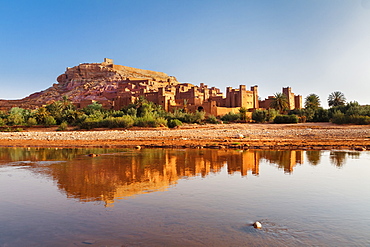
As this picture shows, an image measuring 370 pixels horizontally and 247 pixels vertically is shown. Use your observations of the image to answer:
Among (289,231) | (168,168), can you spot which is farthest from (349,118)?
(289,231)

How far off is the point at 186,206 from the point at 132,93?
55.6 metres

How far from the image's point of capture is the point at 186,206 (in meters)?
5.27

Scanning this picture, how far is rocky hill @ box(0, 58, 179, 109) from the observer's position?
7593 cm

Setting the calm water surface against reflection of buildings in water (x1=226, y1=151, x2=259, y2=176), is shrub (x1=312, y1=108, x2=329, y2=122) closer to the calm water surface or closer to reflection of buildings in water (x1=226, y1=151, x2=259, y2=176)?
reflection of buildings in water (x1=226, y1=151, x2=259, y2=176)

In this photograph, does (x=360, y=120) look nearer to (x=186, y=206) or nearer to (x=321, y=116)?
(x=321, y=116)

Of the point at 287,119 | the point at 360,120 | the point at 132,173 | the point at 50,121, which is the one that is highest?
the point at 50,121

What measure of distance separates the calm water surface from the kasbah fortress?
3584 cm

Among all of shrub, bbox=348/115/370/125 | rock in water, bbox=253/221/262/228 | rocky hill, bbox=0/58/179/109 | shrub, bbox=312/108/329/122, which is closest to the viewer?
rock in water, bbox=253/221/262/228

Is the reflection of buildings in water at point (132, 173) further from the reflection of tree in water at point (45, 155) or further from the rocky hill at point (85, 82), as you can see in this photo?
the rocky hill at point (85, 82)

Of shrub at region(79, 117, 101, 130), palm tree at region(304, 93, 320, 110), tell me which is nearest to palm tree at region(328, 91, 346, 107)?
palm tree at region(304, 93, 320, 110)

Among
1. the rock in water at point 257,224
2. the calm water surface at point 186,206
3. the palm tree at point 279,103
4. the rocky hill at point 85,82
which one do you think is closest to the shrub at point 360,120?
the palm tree at point 279,103

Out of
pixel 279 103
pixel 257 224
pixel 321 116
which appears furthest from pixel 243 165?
pixel 279 103

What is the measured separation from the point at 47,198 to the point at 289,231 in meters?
4.39

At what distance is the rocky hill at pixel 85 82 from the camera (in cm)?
7593
